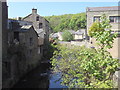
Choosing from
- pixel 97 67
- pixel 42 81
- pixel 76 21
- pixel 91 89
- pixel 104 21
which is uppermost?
pixel 76 21

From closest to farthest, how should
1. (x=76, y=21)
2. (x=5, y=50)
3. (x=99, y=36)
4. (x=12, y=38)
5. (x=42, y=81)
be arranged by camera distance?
(x=99, y=36) < (x=5, y=50) < (x=42, y=81) < (x=12, y=38) < (x=76, y=21)

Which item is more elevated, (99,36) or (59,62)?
(99,36)

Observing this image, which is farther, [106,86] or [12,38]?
[12,38]

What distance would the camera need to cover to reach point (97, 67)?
18.9 ft

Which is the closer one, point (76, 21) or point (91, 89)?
point (91, 89)

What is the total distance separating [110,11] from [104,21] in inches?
1084

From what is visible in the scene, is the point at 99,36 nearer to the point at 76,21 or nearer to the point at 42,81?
the point at 42,81

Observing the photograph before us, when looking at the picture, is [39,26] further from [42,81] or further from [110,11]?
[42,81]

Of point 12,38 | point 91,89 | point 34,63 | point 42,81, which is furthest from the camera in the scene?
point 34,63

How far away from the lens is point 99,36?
581cm

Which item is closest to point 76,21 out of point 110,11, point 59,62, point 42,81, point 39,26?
point 39,26

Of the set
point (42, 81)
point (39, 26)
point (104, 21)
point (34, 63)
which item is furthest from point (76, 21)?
point (104, 21)

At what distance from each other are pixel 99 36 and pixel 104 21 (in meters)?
0.76

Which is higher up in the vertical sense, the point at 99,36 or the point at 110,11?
the point at 110,11
